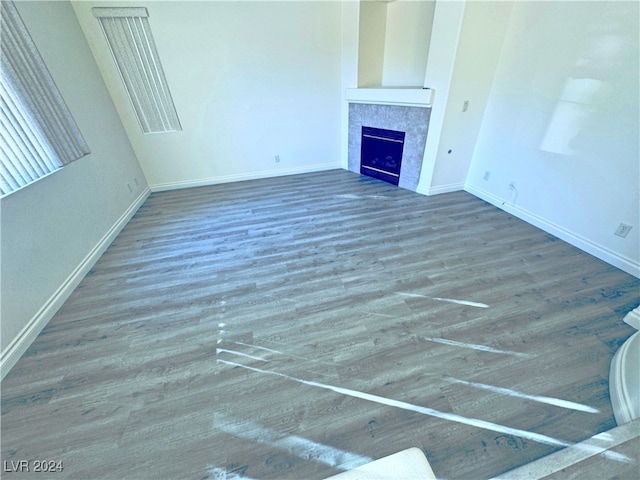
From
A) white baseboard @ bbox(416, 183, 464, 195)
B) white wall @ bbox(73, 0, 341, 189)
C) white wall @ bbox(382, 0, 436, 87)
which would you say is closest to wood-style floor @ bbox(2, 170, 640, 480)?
white baseboard @ bbox(416, 183, 464, 195)

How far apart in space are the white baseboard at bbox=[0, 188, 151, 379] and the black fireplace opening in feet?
11.3

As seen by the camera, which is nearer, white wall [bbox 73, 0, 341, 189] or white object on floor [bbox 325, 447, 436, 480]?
white object on floor [bbox 325, 447, 436, 480]

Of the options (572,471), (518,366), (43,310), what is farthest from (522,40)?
(43,310)

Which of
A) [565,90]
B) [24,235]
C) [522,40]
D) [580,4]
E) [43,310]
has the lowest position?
[43,310]

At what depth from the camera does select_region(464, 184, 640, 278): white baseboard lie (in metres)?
2.05

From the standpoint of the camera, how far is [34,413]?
4.42 feet

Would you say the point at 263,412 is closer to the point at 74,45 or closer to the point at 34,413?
the point at 34,413

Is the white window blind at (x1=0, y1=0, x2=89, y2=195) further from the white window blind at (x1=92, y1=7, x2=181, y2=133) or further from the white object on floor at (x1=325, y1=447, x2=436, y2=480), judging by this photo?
the white object on floor at (x1=325, y1=447, x2=436, y2=480)

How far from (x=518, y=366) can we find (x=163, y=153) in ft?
14.8

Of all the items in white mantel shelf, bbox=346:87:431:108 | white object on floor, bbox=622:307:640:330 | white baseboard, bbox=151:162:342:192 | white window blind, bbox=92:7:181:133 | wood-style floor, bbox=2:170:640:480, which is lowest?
wood-style floor, bbox=2:170:640:480

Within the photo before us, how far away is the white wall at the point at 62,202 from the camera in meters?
1.69

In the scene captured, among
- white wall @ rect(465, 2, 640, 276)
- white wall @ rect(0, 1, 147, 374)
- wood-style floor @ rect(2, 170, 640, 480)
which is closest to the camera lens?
wood-style floor @ rect(2, 170, 640, 480)

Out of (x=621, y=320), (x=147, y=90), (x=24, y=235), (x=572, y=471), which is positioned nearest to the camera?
(x=572, y=471)

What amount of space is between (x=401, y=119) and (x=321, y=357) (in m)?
3.06
